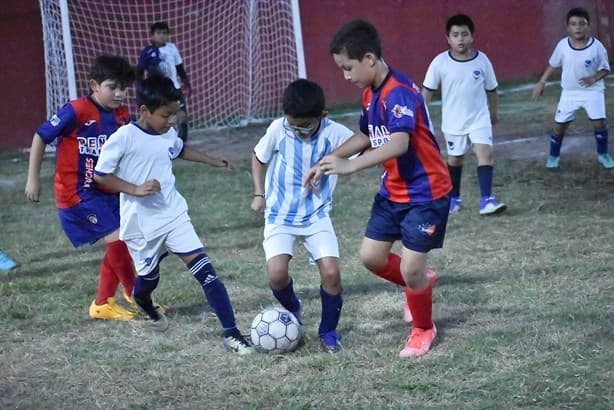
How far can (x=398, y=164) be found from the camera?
15.7 feet

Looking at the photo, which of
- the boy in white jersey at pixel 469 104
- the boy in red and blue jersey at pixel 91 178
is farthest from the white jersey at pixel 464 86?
the boy in red and blue jersey at pixel 91 178

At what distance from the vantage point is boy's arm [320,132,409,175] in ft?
14.7

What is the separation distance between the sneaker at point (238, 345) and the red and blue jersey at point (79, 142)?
1.42 metres

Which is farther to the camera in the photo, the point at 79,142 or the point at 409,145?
the point at 79,142

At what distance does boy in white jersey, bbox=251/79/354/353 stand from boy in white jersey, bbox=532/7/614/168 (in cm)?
473

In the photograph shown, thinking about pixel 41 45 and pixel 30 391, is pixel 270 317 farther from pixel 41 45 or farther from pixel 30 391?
pixel 41 45

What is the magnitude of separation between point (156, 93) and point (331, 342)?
1.49m

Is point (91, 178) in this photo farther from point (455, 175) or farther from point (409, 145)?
point (455, 175)

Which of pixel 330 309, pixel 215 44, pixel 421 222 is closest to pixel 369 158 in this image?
pixel 421 222

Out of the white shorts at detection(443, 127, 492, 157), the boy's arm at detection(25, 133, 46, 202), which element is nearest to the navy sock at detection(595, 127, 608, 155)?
the white shorts at detection(443, 127, 492, 157)

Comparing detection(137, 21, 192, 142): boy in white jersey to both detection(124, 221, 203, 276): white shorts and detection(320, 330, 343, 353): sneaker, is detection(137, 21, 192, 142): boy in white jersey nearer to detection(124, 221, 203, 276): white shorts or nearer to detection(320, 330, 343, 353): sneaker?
detection(124, 221, 203, 276): white shorts

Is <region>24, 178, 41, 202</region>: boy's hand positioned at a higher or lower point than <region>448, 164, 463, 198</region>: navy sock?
higher

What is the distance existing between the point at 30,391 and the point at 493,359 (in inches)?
82.4

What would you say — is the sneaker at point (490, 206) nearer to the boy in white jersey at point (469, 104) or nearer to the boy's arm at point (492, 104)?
the boy in white jersey at point (469, 104)
